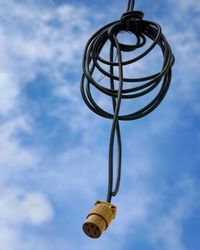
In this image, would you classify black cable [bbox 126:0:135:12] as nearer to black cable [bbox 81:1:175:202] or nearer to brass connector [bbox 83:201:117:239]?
black cable [bbox 81:1:175:202]

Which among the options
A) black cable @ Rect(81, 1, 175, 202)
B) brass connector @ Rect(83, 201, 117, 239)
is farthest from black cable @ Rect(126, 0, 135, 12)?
brass connector @ Rect(83, 201, 117, 239)

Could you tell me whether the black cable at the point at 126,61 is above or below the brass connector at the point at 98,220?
above

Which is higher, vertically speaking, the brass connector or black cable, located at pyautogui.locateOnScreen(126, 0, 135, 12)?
black cable, located at pyautogui.locateOnScreen(126, 0, 135, 12)

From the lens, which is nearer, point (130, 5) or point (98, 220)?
point (98, 220)

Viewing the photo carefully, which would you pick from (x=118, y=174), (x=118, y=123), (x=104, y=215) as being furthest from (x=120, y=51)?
(x=104, y=215)

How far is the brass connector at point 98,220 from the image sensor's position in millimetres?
1641

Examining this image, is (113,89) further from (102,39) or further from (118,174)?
(118,174)

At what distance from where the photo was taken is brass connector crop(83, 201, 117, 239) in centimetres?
164

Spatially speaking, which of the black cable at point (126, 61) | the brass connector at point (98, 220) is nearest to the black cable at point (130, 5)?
the black cable at point (126, 61)

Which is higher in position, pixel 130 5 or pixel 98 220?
pixel 130 5

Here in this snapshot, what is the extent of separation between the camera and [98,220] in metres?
1.64

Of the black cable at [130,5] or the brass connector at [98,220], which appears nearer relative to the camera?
the brass connector at [98,220]

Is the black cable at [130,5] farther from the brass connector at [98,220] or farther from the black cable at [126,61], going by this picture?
the brass connector at [98,220]

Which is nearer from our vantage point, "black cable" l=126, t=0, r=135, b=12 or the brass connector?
the brass connector
